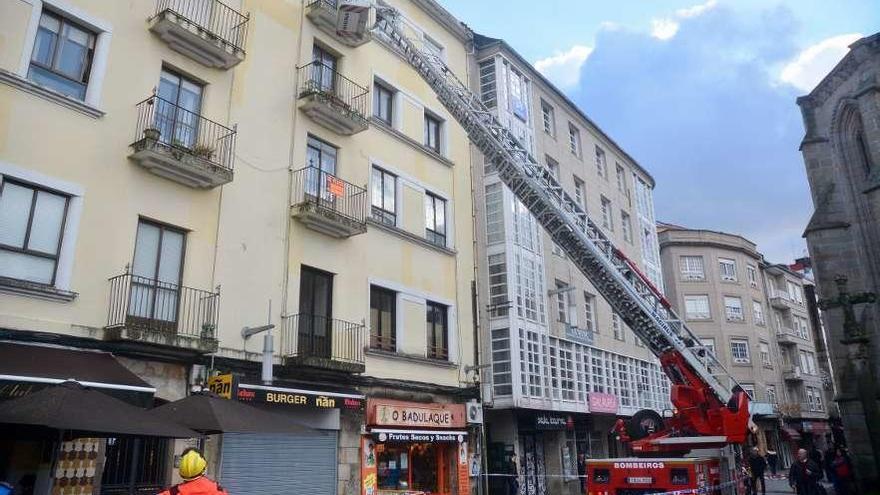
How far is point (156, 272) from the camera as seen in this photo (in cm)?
1221

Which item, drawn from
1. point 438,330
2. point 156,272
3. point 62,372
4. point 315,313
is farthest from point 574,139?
point 62,372

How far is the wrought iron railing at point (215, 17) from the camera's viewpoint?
13273mm

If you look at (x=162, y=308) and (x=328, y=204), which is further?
(x=328, y=204)

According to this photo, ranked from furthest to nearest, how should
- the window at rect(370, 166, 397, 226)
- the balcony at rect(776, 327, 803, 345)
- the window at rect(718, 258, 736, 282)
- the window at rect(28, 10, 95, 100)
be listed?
1. the balcony at rect(776, 327, 803, 345)
2. the window at rect(718, 258, 736, 282)
3. the window at rect(370, 166, 397, 226)
4. the window at rect(28, 10, 95, 100)

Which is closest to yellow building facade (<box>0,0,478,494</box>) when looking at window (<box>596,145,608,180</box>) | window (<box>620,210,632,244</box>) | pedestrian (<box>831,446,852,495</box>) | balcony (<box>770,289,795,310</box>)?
pedestrian (<box>831,446,852,495</box>)

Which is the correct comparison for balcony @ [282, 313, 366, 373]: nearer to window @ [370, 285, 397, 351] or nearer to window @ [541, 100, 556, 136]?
window @ [370, 285, 397, 351]

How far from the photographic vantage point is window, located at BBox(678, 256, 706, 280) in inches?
1841

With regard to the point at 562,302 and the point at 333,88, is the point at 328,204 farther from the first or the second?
the point at 562,302

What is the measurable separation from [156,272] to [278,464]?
15.5 ft

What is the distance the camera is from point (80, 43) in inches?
470

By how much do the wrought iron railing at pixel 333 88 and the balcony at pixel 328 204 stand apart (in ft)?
5.79

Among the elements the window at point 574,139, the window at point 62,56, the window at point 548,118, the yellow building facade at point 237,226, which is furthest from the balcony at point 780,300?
the window at point 62,56

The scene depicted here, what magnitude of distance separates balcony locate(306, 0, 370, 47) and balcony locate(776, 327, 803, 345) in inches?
1748

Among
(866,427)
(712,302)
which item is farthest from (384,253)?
(712,302)
